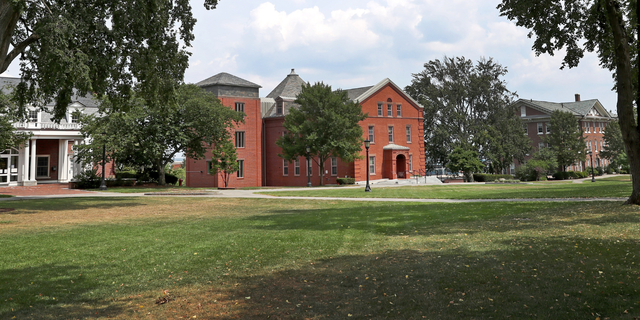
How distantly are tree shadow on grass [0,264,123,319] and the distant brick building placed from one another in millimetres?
71927

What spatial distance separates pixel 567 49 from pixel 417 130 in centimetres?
3380

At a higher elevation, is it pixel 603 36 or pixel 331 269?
pixel 603 36

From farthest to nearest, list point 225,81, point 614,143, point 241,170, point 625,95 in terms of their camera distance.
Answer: point 614,143
point 241,170
point 225,81
point 625,95

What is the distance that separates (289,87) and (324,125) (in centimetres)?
1373

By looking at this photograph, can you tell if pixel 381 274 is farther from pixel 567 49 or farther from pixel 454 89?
pixel 454 89

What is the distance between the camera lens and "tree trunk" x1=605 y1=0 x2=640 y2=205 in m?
13.6

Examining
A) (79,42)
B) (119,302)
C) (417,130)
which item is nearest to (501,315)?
(119,302)

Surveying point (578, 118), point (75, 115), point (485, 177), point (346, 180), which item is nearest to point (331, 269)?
point (346, 180)

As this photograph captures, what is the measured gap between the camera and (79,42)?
51.4 feet

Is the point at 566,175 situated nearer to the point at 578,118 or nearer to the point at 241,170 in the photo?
the point at 578,118

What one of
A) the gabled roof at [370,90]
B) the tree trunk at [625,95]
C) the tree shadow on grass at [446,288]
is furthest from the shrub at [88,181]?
the tree trunk at [625,95]

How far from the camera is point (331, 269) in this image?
7188 mm

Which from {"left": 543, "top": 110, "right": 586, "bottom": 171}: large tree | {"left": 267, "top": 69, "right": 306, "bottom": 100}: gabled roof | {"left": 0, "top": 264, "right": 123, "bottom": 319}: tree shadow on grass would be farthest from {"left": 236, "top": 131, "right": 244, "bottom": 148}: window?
{"left": 543, "top": 110, "right": 586, "bottom": 171}: large tree

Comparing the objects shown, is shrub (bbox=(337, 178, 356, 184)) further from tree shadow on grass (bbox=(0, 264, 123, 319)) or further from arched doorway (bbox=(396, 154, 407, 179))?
tree shadow on grass (bbox=(0, 264, 123, 319))
